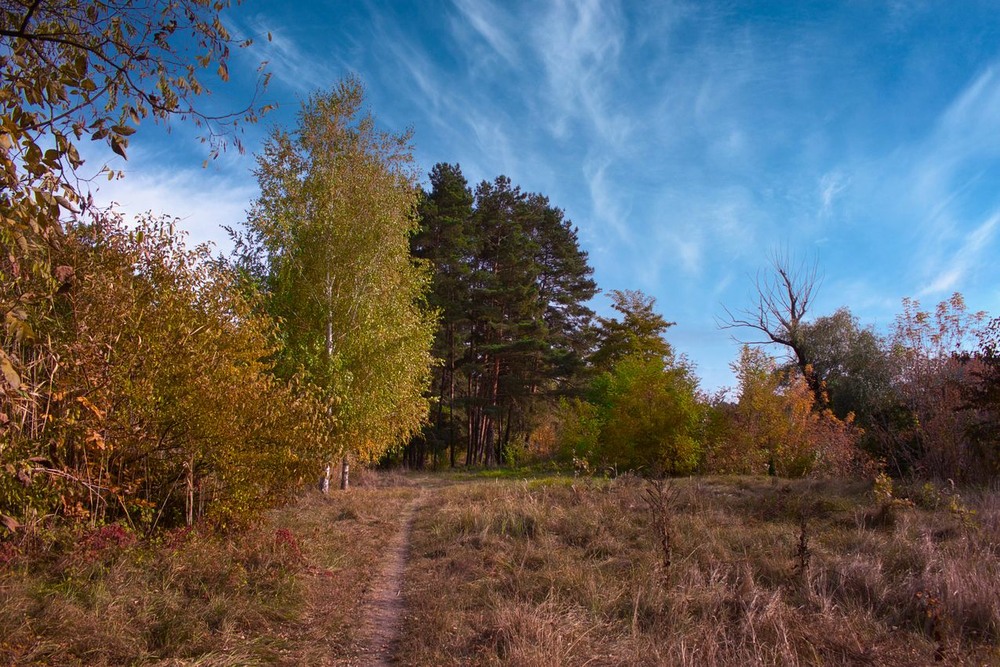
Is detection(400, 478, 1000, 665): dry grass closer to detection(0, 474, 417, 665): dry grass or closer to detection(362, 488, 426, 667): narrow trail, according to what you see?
detection(362, 488, 426, 667): narrow trail

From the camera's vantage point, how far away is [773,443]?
17031mm

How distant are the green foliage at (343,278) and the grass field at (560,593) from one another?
18.6ft

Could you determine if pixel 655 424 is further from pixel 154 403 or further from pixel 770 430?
Answer: pixel 154 403

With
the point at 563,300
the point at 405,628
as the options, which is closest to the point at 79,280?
the point at 405,628

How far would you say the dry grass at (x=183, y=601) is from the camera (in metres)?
4.05

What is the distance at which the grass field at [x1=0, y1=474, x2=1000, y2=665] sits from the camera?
4020 mm

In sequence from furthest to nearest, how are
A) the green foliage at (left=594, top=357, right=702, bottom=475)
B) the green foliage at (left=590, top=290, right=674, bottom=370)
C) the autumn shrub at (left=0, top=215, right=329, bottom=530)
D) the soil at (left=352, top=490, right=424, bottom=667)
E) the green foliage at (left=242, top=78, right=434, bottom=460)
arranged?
1. the green foliage at (left=590, top=290, right=674, bottom=370)
2. the green foliage at (left=594, top=357, right=702, bottom=475)
3. the green foliage at (left=242, top=78, right=434, bottom=460)
4. the autumn shrub at (left=0, top=215, right=329, bottom=530)
5. the soil at (left=352, top=490, right=424, bottom=667)

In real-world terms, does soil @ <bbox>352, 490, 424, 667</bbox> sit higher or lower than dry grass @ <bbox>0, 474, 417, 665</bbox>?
lower

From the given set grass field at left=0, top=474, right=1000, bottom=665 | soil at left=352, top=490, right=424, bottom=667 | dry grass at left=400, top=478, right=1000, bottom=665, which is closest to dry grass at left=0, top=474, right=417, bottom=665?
grass field at left=0, top=474, right=1000, bottom=665

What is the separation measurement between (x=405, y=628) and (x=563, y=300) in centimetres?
2890

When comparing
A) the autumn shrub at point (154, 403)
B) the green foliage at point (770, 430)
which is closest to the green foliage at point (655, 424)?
the green foliage at point (770, 430)

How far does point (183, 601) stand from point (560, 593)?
138 inches

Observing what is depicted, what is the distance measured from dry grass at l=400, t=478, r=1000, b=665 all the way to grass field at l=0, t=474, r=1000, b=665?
24mm

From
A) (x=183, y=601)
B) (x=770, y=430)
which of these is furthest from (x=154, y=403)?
(x=770, y=430)
